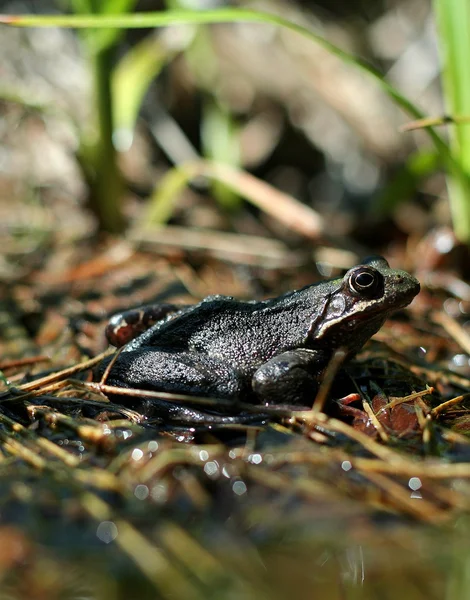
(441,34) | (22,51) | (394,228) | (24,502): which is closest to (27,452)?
(24,502)

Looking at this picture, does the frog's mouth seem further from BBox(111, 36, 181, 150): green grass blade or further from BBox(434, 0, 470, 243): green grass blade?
BBox(111, 36, 181, 150): green grass blade

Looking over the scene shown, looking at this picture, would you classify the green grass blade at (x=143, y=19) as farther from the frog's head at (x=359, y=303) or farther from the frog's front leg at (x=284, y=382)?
the frog's front leg at (x=284, y=382)

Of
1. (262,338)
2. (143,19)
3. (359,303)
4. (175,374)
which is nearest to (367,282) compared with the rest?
(359,303)

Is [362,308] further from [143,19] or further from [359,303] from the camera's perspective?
[143,19]

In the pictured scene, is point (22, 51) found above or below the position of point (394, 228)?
above

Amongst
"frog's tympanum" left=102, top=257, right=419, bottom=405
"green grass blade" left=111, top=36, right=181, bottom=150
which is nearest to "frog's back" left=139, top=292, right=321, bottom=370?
"frog's tympanum" left=102, top=257, right=419, bottom=405

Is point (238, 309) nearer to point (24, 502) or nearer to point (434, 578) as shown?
point (24, 502)

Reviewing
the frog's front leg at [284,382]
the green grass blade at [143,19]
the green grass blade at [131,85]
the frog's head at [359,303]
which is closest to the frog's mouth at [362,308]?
the frog's head at [359,303]
